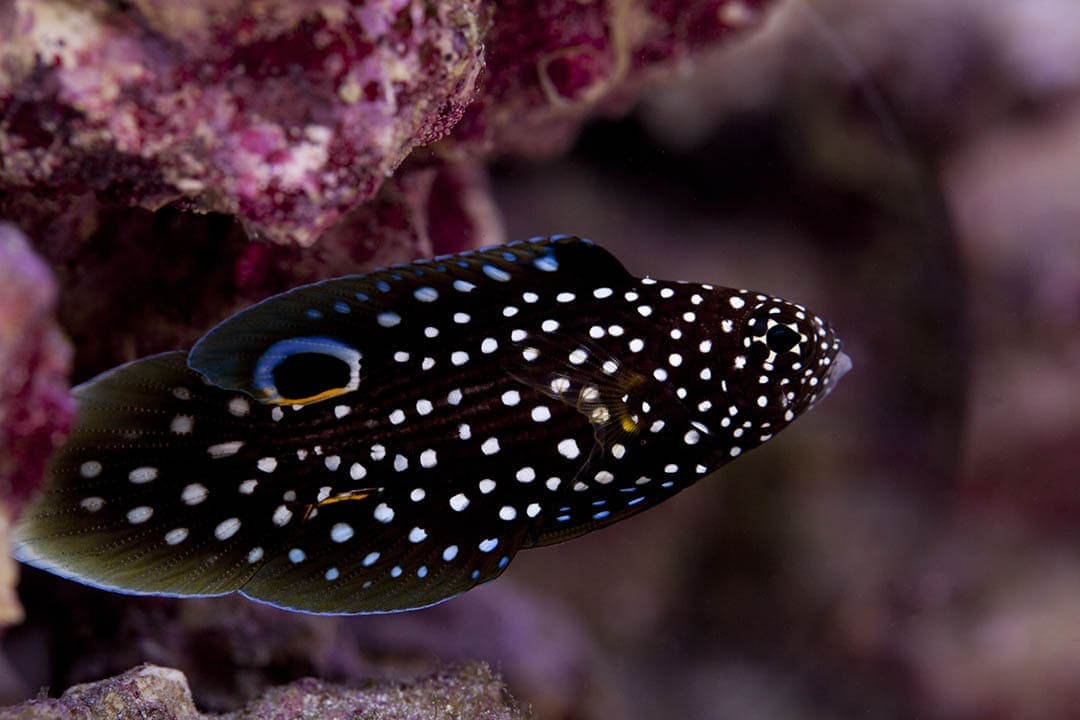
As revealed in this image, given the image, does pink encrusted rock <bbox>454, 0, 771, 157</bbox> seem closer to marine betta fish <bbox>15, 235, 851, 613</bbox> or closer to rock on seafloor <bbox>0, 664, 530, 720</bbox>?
marine betta fish <bbox>15, 235, 851, 613</bbox>

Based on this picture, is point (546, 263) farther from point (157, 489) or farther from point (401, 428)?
point (157, 489)

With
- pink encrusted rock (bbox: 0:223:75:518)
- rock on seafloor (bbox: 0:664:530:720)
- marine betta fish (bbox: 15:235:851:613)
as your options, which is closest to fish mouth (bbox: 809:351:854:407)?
marine betta fish (bbox: 15:235:851:613)

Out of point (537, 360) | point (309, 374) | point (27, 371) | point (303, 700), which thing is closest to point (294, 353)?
point (309, 374)

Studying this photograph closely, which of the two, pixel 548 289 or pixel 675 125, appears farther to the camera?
pixel 675 125

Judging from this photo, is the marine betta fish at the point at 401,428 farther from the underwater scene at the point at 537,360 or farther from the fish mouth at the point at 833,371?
the fish mouth at the point at 833,371

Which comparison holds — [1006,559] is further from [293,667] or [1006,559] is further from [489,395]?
[293,667]

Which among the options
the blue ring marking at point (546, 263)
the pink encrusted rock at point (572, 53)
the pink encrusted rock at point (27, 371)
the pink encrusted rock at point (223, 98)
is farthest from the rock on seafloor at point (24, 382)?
the pink encrusted rock at point (572, 53)

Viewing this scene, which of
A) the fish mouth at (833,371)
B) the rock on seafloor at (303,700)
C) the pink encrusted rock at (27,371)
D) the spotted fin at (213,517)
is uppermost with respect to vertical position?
the pink encrusted rock at (27,371)

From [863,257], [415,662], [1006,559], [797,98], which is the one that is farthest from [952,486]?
[415,662]

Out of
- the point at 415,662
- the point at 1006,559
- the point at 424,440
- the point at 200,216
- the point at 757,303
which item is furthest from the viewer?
the point at 1006,559
